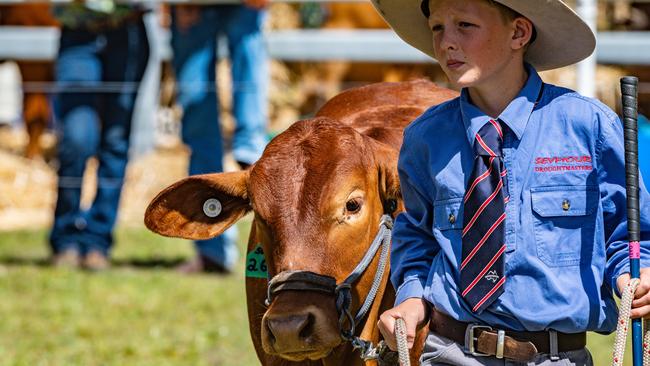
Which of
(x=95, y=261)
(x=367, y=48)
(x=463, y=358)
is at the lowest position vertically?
(x=95, y=261)

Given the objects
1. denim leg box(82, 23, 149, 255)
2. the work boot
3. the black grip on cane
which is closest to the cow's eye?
the black grip on cane

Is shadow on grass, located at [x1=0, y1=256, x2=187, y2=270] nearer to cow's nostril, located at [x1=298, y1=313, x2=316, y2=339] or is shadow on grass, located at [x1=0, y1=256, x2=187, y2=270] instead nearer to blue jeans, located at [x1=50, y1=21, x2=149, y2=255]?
blue jeans, located at [x1=50, y1=21, x2=149, y2=255]

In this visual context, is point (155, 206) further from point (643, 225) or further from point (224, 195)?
point (643, 225)

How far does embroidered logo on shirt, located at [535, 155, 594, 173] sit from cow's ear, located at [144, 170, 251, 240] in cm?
119

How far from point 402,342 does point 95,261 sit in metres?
5.71

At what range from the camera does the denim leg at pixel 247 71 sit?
821cm

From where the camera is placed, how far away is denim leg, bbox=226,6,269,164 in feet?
26.9

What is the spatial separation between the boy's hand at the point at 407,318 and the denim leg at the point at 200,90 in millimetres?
5121

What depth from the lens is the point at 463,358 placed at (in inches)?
123

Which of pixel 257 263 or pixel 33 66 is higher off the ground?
pixel 33 66

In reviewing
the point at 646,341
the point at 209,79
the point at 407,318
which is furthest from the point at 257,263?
the point at 209,79

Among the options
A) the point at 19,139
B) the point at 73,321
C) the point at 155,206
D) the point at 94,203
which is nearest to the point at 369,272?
the point at 155,206

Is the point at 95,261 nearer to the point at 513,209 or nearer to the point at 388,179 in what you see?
the point at 388,179

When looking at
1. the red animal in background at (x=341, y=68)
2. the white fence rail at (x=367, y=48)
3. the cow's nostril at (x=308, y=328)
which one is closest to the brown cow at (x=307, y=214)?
the cow's nostril at (x=308, y=328)
